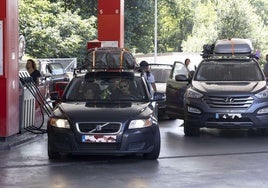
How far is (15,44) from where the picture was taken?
11859 millimetres

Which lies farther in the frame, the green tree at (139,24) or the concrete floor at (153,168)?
the green tree at (139,24)

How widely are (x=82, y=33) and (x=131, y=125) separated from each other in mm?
32851

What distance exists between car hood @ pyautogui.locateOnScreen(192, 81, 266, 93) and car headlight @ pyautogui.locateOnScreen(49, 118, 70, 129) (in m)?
4.32

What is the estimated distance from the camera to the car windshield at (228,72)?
1350cm

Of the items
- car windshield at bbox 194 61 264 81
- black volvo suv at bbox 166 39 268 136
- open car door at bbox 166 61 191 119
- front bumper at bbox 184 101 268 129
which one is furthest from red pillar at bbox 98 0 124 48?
front bumper at bbox 184 101 268 129

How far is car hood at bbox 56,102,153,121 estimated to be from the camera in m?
9.29

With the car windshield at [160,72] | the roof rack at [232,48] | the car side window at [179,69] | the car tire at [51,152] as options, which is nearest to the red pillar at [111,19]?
the car windshield at [160,72]

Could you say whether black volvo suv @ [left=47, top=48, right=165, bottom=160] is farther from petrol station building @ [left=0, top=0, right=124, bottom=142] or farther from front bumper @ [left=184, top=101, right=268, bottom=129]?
front bumper @ [left=184, top=101, right=268, bottom=129]

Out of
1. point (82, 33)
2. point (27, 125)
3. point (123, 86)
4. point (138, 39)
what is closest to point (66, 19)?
point (82, 33)

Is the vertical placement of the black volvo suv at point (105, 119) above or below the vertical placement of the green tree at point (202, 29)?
below

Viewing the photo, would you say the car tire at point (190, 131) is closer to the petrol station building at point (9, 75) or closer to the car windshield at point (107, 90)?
the car windshield at point (107, 90)

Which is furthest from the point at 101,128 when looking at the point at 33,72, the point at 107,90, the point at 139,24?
the point at 139,24

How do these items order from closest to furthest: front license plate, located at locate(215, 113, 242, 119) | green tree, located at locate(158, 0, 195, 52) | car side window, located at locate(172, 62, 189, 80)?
front license plate, located at locate(215, 113, 242, 119) < car side window, located at locate(172, 62, 189, 80) < green tree, located at locate(158, 0, 195, 52)

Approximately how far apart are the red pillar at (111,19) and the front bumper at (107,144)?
1190 centimetres
